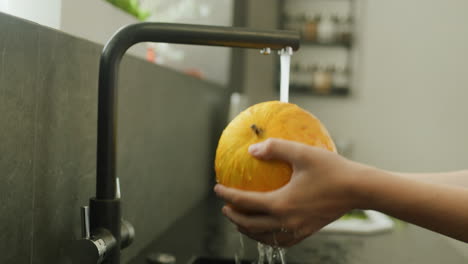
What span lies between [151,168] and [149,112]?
160 millimetres

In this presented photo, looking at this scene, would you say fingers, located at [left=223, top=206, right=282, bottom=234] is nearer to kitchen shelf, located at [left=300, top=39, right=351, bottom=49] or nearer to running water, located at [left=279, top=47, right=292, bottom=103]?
running water, located at [left=279, top=47, right=292, bottom=103]

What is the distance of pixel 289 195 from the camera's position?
0.60 metres

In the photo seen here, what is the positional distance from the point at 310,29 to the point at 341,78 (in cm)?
58

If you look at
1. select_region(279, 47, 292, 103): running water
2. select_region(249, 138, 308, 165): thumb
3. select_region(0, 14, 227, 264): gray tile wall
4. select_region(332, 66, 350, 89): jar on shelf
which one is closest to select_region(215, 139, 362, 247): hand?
select_region(249, 138, 308, 165): thumb

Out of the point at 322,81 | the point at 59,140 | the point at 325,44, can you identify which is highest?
the point at 325,44

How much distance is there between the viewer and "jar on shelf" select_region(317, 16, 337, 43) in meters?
4.64

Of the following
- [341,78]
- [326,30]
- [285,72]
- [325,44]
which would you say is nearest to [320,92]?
[341,78]

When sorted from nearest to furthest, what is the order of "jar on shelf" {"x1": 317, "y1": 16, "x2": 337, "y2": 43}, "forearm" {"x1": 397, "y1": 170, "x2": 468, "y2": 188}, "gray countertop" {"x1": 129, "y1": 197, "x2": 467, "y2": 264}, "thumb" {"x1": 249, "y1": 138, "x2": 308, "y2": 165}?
"thumb" {"x1": 249, "y1": 138, "x2": 308, "y2": 165}
"forearm" {"x1": 397, "y1": 170, "x2": 468, "y2": 188}
"gray countertop" {"x1": 129, "y1": 197, "x2": 467, "y2": 264}
"jar on shelf" {"x1": 317, "y1": 16, "x2": 337, "y2": 43}

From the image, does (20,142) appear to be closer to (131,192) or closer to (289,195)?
(289,195)

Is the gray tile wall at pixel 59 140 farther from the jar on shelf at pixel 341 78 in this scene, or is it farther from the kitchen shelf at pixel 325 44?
the jar on shelf at pixel 341 78

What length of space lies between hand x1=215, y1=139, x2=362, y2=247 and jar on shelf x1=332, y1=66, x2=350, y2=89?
4.26 meters

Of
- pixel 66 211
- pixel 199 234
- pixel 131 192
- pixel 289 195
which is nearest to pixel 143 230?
pixel 131 192

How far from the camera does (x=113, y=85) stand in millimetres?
659

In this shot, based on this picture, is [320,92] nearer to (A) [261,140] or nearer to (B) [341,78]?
(B) [341,78]
